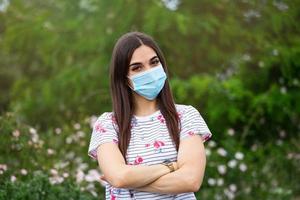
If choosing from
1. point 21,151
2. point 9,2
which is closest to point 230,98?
point 21,151

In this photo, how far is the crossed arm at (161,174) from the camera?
10.5 feet

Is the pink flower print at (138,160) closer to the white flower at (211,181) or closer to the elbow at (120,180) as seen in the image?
the elbow at (120,180)

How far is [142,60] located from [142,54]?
0.11 ft

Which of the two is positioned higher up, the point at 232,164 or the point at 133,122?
the point at 133,122

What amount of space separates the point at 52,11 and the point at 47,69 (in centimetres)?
200

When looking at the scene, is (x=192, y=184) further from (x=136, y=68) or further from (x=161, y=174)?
(x=136, y=68)

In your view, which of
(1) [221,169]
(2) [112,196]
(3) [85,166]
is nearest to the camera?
(2) [112,196]

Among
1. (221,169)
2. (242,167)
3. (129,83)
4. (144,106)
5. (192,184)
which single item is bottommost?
(242,167)

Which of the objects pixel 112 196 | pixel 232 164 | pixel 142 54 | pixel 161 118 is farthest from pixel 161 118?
pixel 232 164

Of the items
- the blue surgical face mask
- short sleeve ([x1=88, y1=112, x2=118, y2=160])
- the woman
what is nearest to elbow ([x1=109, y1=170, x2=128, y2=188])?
the woman

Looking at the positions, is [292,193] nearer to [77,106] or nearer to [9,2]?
[77,106]

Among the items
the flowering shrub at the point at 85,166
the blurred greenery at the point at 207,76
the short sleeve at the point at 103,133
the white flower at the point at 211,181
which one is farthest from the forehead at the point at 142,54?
the white flower at the point at 211,181

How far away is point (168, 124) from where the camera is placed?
3396 mm

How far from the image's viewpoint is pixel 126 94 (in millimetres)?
3521
